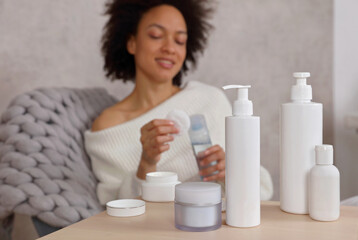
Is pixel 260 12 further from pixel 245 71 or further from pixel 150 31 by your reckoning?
pixel 150 31

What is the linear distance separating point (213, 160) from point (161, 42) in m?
0.42

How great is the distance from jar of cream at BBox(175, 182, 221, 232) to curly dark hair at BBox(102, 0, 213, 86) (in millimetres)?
756

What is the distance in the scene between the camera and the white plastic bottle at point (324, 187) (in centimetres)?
50

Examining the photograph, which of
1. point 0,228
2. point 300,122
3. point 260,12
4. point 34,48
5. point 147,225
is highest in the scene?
point 260,12

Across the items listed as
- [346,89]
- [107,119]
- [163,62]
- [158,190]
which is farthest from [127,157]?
[346,89]

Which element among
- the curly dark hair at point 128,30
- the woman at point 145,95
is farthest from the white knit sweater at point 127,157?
the curly dark hair at point 128,30

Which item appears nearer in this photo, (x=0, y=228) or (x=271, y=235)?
(x=271, y=235)

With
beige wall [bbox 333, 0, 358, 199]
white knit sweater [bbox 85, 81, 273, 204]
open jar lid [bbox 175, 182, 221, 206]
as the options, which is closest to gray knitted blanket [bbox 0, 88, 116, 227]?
white knit sweater [bbox 85, 81, 273, 204]

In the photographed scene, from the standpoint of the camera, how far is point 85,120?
1.13 metres

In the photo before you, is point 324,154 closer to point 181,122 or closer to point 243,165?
point 243,165

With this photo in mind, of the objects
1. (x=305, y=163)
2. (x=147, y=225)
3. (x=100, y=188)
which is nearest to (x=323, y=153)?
(x=305, y=163)

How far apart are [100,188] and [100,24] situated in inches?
20.5

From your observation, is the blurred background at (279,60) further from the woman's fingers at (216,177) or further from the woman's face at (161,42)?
the woman's fingers at (216,177)

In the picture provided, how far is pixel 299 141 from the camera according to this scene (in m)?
0.53
